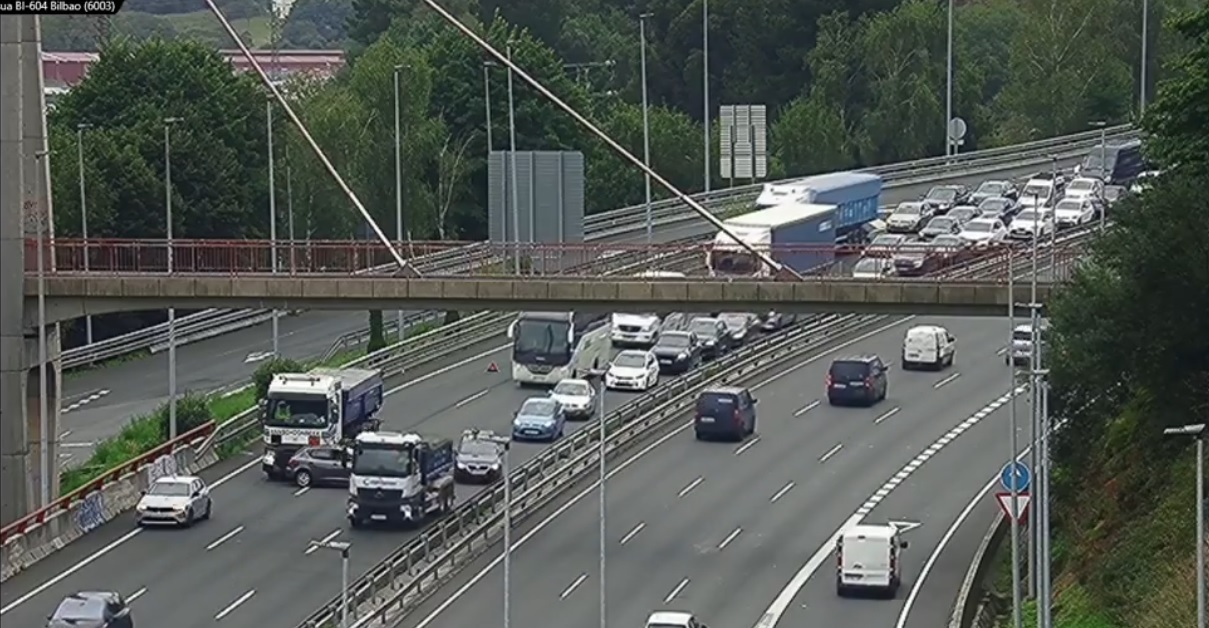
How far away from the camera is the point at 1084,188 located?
9331cm

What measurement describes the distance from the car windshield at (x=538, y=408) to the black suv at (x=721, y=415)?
11.9ft

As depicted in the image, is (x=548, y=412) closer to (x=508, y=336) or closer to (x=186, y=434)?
(x=186, y=434)

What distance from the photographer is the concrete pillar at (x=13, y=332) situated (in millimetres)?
43781

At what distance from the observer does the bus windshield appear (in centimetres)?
7219

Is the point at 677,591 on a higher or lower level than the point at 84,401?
lower

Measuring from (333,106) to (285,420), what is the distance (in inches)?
1165

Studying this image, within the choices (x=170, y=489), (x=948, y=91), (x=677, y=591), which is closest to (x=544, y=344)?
(x=170, y=489)

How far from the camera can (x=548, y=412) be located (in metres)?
65.8

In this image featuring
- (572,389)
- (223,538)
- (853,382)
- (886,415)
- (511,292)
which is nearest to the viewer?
(223,538)

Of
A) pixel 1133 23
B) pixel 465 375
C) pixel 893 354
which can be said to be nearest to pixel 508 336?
Result: pixel 465 375

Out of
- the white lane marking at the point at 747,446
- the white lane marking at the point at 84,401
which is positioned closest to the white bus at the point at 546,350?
the white lane marking at the point at 747,446

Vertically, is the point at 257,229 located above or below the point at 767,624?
above

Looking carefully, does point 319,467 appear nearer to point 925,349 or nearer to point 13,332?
point 13,332

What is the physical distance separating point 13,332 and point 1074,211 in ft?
150
